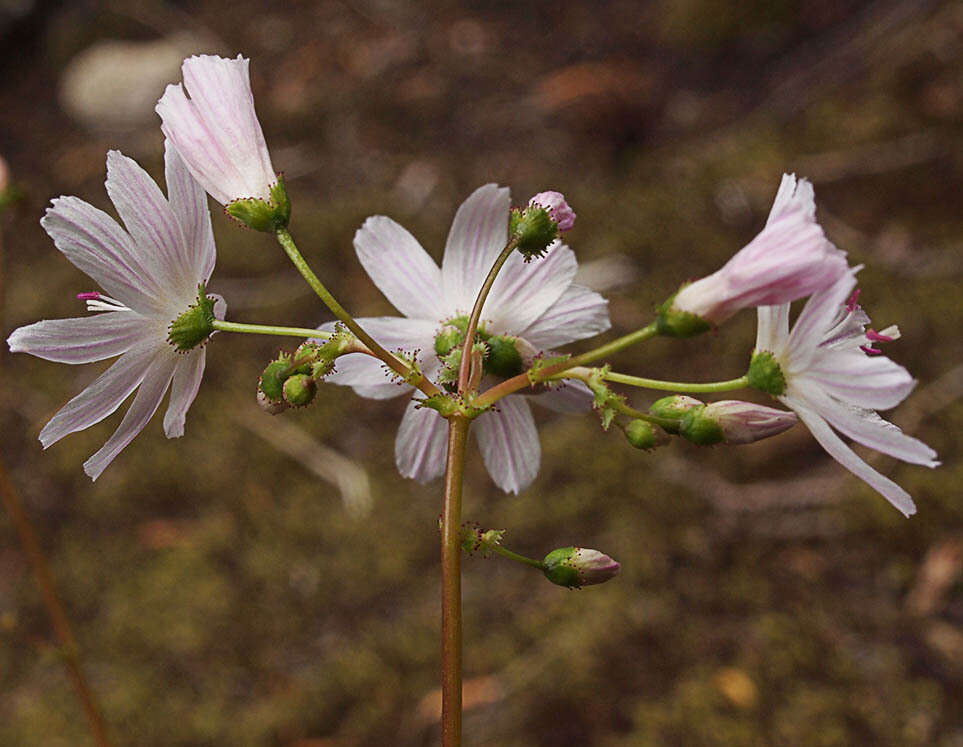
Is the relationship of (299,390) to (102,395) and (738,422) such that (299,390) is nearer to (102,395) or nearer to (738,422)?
(102,395)

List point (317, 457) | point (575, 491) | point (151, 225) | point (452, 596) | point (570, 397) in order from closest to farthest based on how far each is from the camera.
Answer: point (452, 596) < point (151, 225) < point (570, 397) < point (575, 491) < point (317, 457)

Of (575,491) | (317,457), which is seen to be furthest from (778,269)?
(317,457)

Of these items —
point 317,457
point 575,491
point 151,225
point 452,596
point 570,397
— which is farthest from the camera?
Answer: point 317,457

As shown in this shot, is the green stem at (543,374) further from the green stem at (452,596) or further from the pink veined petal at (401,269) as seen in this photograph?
the pink veined petal at (401,269)

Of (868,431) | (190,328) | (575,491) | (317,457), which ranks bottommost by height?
(868,431)

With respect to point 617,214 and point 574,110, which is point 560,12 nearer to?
point 574,110
